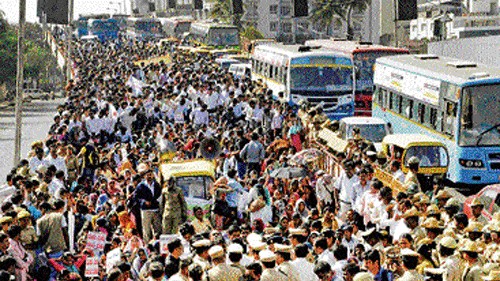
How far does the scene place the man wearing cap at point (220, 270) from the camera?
1148cm

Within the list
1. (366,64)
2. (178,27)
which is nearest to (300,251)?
(366,64)

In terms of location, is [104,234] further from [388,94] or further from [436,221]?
[388,94]

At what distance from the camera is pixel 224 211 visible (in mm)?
17031

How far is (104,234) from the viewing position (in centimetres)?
1475

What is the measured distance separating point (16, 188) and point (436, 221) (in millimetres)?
7756

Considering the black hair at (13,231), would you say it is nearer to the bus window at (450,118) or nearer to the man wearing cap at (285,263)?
the man wearing cap at (285,263)

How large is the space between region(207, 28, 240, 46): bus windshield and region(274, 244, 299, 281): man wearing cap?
197ft

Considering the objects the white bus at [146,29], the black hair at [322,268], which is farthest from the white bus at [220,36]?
the black hair at [322,268]

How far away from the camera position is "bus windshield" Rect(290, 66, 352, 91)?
34.3m

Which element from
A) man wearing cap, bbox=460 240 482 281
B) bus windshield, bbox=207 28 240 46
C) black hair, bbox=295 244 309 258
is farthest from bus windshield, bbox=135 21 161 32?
man wearing cap, bbox=460 240 482 281

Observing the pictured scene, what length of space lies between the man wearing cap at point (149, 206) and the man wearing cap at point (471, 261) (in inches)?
276

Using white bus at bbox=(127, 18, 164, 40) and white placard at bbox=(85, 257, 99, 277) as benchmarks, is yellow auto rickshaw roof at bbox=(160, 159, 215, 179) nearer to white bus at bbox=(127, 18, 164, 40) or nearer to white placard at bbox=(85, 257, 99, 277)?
white placard at bbox=(85, 257, 99, 277)

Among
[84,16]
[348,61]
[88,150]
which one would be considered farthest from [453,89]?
[84,16]

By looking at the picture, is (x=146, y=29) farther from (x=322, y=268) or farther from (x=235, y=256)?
(x=322, y=268)
